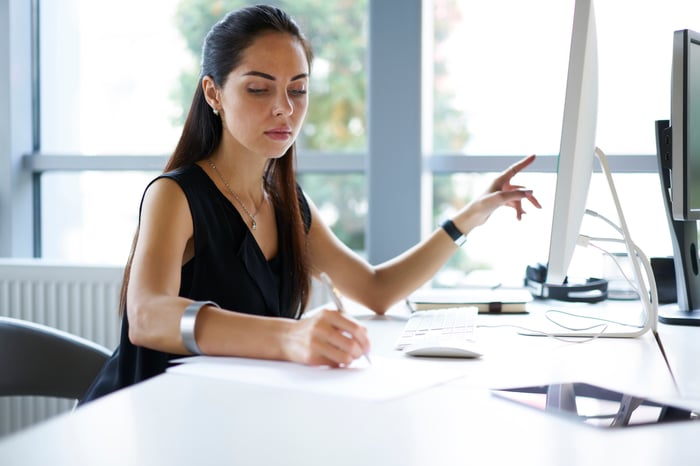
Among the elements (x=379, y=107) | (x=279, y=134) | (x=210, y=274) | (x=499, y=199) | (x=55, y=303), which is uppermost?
(x=379, y=107)

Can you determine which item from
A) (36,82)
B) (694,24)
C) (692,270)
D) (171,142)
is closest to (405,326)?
(692,270)

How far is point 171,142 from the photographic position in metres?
3.13

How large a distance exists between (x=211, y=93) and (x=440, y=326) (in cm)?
72

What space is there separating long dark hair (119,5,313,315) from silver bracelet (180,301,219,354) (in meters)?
0.40

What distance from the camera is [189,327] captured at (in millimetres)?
1209

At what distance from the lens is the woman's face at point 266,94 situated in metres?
1.60

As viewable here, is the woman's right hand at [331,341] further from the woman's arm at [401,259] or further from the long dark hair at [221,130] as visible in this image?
the woman's arm at [401,259]

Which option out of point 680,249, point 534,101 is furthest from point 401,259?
point 534,101

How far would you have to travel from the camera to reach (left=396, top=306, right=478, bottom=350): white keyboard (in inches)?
54.7

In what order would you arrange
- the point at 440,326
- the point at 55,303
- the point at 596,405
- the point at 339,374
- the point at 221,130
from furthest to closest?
the point at 55,303 < the point at 221,130 < the point at 440,326 < the point at 339,374 < the point at 596,405

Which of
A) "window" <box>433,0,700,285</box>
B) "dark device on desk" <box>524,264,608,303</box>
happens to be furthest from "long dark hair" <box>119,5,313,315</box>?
"window" <box>433,0,700,285</box>

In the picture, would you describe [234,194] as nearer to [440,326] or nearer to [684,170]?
[440,326]

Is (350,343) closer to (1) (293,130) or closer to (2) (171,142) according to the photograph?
(1) (293,130)

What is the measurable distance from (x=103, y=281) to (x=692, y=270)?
2.00 m
